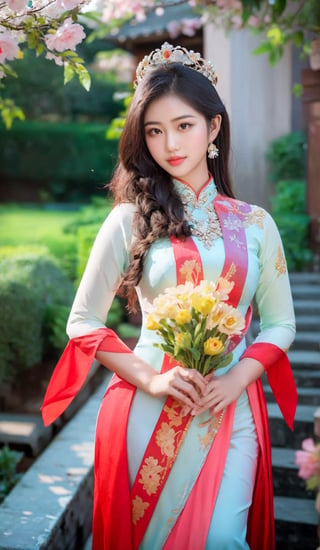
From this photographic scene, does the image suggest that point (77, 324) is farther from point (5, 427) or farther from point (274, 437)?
point (5, 427)

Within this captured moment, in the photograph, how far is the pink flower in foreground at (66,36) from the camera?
2486 mm

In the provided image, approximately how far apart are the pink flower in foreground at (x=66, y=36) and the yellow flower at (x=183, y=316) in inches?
48.9

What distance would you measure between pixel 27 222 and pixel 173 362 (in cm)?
1219

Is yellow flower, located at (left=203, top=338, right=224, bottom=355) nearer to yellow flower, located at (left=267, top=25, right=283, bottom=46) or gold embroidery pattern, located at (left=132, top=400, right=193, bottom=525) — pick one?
gold embroidery pattern, located at (left=132, top=400, right=193, bottom=525)

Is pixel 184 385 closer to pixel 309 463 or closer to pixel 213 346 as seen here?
pixel 213 346

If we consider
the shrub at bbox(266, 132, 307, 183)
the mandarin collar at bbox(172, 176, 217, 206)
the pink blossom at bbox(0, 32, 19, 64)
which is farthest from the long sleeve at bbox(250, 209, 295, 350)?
the shrub at bbox(266, 132, 307, 183)

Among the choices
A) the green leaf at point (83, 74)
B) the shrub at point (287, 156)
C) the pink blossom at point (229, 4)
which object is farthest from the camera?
the shrub at point (287, 156)

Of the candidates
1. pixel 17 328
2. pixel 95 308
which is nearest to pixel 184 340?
pixel 95 308

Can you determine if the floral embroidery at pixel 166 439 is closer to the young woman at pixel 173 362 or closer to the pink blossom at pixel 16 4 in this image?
the young woman at pixel 173 362

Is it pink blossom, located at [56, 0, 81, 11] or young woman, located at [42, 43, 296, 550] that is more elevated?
pink blossom, located at [56, 0, 81, 11]

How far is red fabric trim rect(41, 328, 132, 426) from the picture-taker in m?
2.14

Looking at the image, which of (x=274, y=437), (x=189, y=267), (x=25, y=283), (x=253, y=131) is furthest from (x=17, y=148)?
(x=189, y=267)

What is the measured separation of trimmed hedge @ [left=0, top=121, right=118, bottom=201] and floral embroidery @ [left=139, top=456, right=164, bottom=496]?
17.1 metres

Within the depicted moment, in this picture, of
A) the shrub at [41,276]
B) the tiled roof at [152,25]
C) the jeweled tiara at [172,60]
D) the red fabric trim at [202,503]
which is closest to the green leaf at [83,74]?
the jeweled tiara at [172,60]
